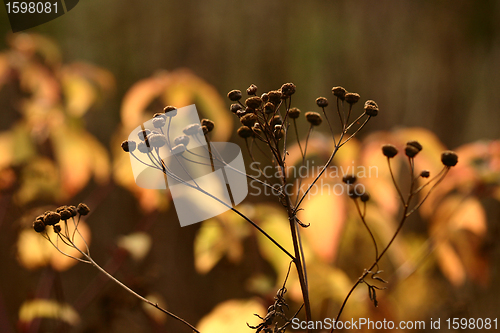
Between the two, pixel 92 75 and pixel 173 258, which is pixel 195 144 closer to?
pixel 92 75

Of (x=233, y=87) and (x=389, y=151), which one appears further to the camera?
(x=233, y=87)

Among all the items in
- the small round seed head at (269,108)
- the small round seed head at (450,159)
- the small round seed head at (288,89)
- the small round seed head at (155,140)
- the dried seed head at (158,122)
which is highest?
the small round seed head at (288,89)

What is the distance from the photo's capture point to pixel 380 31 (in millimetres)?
919

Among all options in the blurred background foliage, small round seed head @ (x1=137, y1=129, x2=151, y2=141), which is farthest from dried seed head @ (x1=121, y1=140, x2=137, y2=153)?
the blurred background foliage

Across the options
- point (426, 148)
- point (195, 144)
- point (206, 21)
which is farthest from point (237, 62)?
point (195, 144)

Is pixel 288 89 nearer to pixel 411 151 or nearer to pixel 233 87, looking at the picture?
pixel 411 151

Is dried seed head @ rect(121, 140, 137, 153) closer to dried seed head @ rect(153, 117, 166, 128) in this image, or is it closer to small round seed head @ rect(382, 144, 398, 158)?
dried seed head @ rect(153, 117, 166, 128)

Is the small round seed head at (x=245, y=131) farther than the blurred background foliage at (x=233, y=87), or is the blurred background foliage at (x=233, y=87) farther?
the blurred background foliage at (x=233, y=87)

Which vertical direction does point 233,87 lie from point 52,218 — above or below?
below

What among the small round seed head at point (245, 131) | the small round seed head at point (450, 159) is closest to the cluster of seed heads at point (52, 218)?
the small round seed head at point (245, 131)

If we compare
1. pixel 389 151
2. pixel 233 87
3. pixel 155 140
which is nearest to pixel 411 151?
pixel 389 151

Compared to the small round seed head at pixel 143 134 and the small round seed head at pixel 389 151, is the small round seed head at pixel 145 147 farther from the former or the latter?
the small round seed head at pixel 389 151

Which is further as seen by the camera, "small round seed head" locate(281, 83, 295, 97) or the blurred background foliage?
the blurred background foliage

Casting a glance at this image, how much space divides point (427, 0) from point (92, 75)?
0.97 meters
